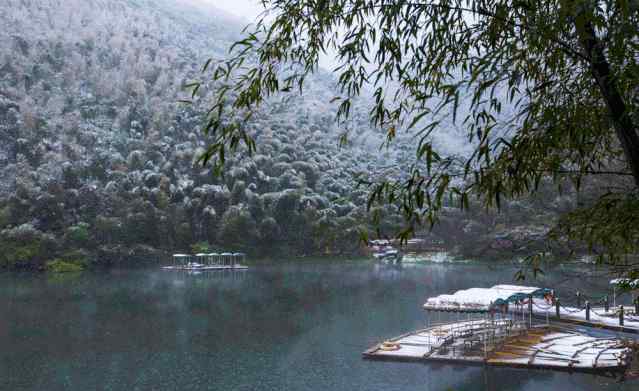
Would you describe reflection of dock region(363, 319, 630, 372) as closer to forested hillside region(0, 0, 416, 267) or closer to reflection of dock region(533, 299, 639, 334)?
reflection of dock region(533, 299, 639, 334)

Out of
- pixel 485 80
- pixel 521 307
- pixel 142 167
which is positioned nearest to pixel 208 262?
pixel 142 167

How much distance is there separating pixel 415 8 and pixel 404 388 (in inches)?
387

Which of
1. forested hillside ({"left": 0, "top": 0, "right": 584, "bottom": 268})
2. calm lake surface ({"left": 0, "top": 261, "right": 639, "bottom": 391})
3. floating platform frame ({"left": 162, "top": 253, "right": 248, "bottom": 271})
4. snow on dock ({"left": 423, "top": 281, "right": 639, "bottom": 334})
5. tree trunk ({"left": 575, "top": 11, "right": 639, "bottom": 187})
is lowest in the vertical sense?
calm lake surface ({"left": 0, "top": 261, "right": 639, "bottom": 391})

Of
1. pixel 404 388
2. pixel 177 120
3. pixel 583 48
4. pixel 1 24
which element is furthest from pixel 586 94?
pixel 1 24

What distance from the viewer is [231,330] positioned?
1720 centimetres

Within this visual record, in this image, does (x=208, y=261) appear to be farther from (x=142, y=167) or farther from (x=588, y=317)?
(x=588, y=317)

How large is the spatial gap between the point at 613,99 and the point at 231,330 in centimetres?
A: 1587

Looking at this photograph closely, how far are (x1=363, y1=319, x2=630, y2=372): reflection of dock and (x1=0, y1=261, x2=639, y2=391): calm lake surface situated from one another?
0.23 m

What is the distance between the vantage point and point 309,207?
3475cm

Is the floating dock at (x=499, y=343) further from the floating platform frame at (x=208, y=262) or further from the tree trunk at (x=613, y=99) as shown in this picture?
the floating platform frame at (x=208, y=262)

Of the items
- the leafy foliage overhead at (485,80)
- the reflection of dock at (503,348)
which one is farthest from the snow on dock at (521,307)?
the leafy foliage overhead at (485,80)

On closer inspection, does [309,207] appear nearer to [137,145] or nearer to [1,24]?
[137,145]

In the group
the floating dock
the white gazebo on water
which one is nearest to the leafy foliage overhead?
the floating dock

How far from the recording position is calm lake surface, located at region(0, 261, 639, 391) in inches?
479
